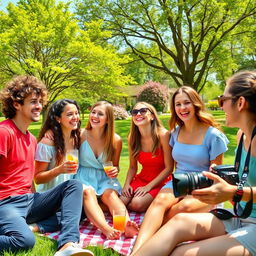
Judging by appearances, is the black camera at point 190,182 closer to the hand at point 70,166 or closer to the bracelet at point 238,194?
the bracelet at point 238,194

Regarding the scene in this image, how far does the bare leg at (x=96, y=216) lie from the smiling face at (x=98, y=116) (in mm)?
1077

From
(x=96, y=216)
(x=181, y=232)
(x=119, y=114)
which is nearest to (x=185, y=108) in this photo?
(x=96, y=216)

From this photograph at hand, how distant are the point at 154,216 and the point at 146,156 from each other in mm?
1446

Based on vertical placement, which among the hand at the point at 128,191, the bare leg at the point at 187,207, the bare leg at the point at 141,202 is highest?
the bare leg at the point at 187,207

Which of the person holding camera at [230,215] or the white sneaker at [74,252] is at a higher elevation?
the person holding camera at [230,215]

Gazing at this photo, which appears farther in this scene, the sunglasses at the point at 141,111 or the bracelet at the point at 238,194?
the sunglasses at the point at 141,111

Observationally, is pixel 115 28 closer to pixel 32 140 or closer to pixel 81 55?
pixel 81 55

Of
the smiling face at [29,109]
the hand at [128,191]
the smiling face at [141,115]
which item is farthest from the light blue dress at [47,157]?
the smiling face at [141,115]

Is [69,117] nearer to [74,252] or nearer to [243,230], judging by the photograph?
[74,252]

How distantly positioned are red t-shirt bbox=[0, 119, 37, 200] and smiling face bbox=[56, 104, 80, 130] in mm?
850

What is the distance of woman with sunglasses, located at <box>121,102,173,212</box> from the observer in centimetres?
436

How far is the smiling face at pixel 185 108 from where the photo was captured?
4.10 meters

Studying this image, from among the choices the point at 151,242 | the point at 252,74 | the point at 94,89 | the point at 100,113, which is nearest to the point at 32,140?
the point at 100,113

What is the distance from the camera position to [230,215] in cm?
269
